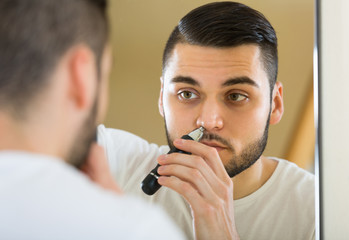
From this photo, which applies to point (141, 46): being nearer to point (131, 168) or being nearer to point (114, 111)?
point (114, 111)

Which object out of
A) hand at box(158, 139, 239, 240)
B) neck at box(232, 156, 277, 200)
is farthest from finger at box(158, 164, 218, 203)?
neck at box(232, 156, 277, 200)

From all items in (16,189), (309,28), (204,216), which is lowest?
(16,189)

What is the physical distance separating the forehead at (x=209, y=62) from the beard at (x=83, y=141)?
43 cm

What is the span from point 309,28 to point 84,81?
0.79 m

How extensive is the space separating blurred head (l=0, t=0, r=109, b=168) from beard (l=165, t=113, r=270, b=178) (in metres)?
0.45

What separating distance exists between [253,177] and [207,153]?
6.2 inches

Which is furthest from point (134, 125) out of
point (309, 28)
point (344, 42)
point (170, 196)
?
point (344, 42)

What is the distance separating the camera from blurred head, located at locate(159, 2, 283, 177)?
1.04 m

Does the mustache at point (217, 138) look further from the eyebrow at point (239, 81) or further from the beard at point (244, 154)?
the eyebrow at point (239, 81)

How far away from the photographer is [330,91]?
4.26 feet

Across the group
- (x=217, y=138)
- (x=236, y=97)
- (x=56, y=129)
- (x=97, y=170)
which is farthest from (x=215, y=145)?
(x=56, y=129)

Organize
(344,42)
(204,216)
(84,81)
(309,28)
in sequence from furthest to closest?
(344,42) → (309,28) → (204,216) → (84,81)

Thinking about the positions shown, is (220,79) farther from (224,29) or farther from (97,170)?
(97,170)

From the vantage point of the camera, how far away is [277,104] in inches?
44.3
